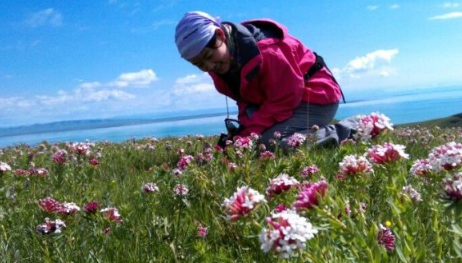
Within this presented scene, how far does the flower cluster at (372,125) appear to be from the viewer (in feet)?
8.59

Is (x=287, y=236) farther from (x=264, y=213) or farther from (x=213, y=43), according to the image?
(x=213, y=43)

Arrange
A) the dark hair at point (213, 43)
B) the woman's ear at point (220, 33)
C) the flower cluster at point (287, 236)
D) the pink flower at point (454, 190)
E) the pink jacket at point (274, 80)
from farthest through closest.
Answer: the pink jacket at point (274, 80) < the woman's ear at point (220, 33) < the dark hair at point (213, 43) < the pink flower at point (454, 190) < the flower cluster at point (287, 236)

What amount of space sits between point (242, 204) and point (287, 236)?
38 cm

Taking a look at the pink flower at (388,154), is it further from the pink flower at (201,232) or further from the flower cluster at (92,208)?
the flower cluster at (92,208)

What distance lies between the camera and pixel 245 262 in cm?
287

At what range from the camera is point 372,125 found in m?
2.62

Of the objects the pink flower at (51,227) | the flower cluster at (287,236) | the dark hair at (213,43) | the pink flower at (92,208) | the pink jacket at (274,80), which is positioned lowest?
the pink flower at (51,227)

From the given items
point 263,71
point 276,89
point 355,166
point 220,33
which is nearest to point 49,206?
point 355,166

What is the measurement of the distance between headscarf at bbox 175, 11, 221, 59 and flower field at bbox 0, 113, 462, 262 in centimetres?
180

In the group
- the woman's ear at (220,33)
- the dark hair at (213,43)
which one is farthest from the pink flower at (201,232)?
the woman's ear at (220,33)

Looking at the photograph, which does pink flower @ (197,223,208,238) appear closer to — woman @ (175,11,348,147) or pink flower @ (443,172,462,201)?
pink flower @ (443,172,462,201)

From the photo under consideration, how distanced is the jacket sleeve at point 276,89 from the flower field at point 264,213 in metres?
1.85

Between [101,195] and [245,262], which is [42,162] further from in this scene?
[245,262]

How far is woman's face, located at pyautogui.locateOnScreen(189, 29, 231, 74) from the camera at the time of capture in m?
7.34
